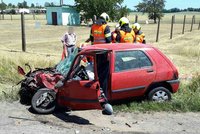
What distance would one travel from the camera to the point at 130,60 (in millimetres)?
7449

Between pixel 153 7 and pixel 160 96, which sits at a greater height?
pixel 153 7

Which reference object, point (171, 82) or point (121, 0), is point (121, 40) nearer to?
point (171, 82)

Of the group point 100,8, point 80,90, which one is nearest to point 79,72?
point 80,90

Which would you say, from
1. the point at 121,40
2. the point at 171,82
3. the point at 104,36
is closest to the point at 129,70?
the point at 171,82

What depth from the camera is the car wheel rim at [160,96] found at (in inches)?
305

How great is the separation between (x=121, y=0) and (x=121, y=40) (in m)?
50.2

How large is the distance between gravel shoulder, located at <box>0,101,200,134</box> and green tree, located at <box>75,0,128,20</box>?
49.3 m

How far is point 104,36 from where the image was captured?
10555mm

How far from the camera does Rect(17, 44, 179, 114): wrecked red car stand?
6641 mm

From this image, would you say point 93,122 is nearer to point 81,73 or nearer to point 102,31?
point 81,73

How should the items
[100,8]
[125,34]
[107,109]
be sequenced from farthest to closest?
[100,8] < [125,34] < [107,109]

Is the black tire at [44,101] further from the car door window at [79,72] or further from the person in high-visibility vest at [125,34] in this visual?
the person in high-visibility vest at [125,34]

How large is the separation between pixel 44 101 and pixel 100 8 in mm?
49953

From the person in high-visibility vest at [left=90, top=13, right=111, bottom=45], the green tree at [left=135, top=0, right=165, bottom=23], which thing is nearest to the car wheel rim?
the person in high-visibility vest at [left=90, top=13, right=111, bottom=45]
